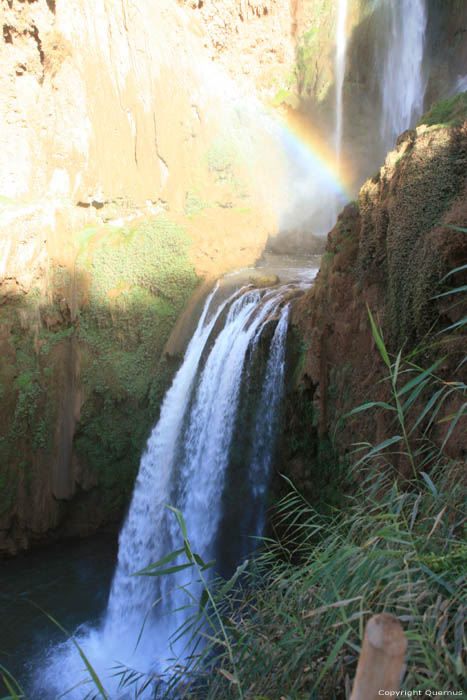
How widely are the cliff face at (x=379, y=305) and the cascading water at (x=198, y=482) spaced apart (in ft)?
1.90

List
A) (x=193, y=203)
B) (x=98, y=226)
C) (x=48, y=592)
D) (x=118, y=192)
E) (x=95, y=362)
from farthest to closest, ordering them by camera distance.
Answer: (x=193, y=203) < (x=118, y=192) < (x=98, y=226) < (x=95, y=362) < (x=48, y=592)

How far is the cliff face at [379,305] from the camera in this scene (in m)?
4.01

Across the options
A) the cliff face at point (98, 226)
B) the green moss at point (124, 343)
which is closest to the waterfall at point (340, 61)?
the cliff face at point (98, 226)

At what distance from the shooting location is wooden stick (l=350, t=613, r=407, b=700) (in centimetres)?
96

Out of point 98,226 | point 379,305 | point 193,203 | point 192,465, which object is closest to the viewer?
point 379,305

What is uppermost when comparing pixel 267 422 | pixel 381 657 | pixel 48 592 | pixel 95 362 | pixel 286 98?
pixel 286 98

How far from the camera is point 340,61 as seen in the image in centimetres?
1597

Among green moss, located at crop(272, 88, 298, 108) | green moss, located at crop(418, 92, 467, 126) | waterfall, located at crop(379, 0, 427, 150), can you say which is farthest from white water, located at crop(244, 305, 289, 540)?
green moss, located at crop(272, 88, 298, 108)

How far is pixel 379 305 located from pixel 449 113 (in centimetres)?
227

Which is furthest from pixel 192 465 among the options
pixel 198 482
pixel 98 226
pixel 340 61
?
pixel 340 61

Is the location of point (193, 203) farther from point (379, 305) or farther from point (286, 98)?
point (379, 305)

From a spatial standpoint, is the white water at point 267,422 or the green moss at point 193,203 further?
the green moss at point 193,203

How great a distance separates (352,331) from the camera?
18.0ft

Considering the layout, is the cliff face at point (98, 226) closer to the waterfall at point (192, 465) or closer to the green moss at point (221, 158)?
the green moss at point (221, 158)
